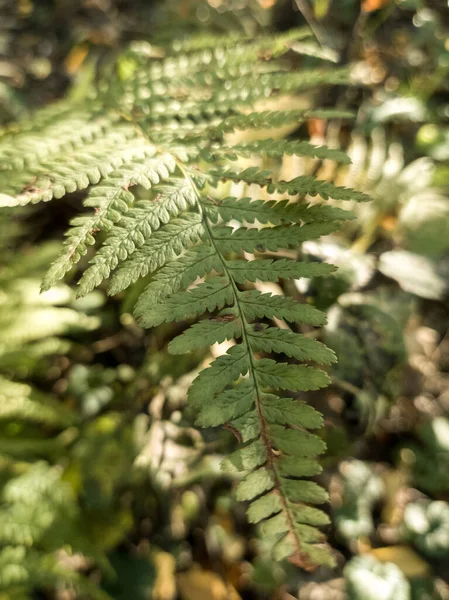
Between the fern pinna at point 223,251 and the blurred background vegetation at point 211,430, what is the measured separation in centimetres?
44

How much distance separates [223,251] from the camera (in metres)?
0.98

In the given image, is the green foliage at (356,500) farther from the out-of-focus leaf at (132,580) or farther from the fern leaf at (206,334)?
the fern leaf at (206,334)

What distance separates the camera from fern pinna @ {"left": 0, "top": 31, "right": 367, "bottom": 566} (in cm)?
83

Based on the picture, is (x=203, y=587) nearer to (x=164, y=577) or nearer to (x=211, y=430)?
(x=164, y=577)

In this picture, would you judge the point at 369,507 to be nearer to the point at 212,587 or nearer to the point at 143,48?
the point at 212,587

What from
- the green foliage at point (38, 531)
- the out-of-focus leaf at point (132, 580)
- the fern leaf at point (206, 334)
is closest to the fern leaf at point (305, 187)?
the fern leaf at point (206, 334)

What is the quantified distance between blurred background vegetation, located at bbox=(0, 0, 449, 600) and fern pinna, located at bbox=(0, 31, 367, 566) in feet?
1.46

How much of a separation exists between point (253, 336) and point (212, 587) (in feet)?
3.98

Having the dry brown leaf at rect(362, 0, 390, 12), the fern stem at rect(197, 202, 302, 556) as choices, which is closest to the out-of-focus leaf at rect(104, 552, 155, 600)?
the fern stem at rect(197, 202, 302, 556)

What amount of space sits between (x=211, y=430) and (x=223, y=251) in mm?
714

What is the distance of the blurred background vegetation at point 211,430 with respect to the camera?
4.99ft

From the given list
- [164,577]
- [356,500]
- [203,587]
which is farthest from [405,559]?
[164,577]

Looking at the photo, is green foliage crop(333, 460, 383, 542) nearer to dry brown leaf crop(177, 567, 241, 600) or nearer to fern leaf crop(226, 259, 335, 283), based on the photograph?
dry brown leaf crop(177, 567, 241, 600)

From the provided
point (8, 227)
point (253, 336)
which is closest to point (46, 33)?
point (8, 227)
